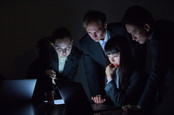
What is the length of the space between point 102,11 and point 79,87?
1147mm

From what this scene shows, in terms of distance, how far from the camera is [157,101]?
2.25 metres

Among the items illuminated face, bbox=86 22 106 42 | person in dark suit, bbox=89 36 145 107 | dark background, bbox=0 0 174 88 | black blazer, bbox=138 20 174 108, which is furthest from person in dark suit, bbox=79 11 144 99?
black blazer, bbox=138 20 174 108

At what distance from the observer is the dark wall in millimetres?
3158

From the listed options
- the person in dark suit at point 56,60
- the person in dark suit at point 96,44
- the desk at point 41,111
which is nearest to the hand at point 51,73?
the person in dark suit at point 56,60

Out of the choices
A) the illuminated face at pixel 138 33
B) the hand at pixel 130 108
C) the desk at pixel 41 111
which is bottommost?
the hand at pixel 130 108

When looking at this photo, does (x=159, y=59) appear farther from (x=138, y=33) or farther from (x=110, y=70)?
(x=110, y=70)

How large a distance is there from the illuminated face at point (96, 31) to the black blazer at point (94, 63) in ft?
0.26

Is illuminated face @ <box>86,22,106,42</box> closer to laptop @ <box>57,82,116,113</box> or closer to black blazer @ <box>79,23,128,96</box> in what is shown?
black blazer @ <box>79,23,128,96</box>

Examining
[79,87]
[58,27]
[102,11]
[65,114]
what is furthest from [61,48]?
[65,114]

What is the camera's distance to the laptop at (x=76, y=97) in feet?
6.94

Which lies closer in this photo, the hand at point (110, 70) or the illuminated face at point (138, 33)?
the illuminated face at point (138, 33)

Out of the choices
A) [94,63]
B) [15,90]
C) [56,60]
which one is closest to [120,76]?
[94,63]

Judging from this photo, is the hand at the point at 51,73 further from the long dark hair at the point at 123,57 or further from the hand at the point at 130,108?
the hand at the point at 130,108

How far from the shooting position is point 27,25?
326cm
